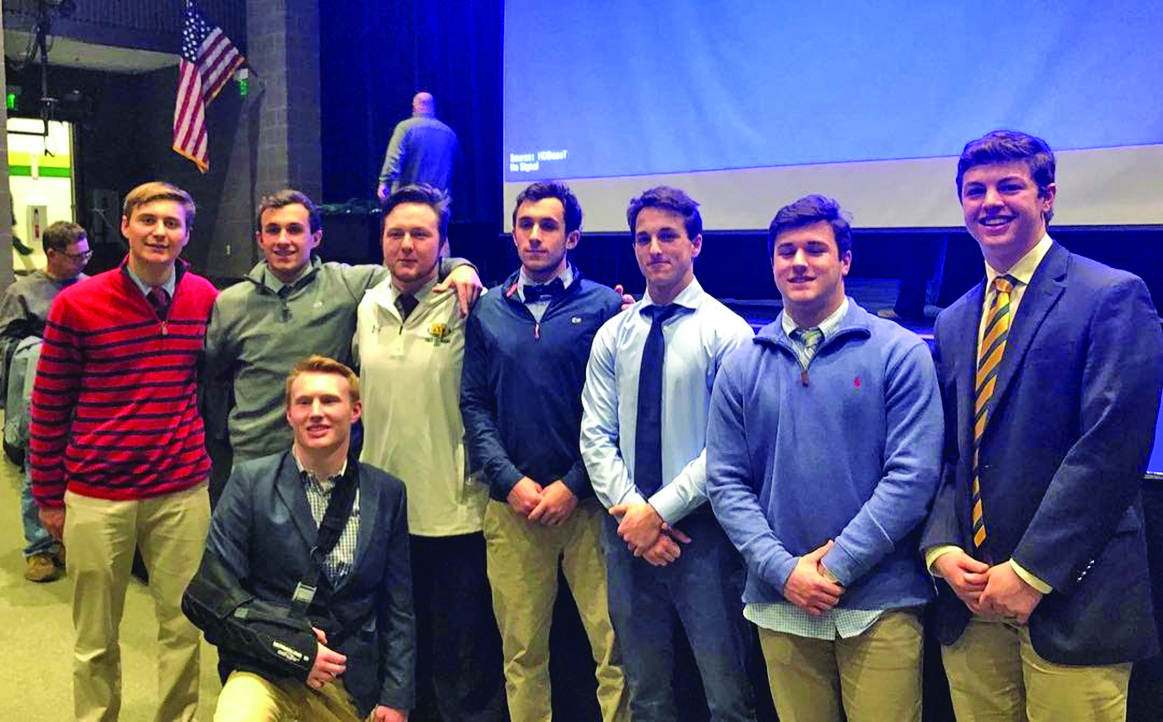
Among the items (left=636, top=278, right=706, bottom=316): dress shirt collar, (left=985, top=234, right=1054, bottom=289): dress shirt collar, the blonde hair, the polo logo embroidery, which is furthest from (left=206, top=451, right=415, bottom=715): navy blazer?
(left=985, top=234, right=1054, bottom=289): dress shirt collar

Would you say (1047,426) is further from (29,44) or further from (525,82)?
(29,44)

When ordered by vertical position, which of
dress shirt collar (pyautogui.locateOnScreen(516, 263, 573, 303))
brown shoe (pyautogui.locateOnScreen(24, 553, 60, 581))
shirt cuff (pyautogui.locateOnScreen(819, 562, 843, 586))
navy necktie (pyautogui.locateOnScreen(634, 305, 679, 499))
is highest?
dress shirt collar (pyautogui.locateOnScreen(516, 263, 573, 303))

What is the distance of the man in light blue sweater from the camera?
5.43 feet

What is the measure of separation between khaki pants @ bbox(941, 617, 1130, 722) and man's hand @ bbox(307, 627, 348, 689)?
125 centimetres

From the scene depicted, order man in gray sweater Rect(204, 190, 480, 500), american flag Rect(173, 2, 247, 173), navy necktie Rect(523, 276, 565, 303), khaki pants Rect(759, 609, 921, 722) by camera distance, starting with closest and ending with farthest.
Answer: khaki pants Rect(759, 609, 921, 722)
navy necktie Rect(523, 276, 565, 303)
man in gray sweater Rect(204, 190, 480, 500)
american flag Rect(173, 2, 247, 173)

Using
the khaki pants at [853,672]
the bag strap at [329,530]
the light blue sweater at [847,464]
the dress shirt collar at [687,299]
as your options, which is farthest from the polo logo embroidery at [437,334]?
the khaki pants at [853,672]

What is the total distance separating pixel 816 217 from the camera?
1755 mm

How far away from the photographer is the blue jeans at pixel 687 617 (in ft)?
6.31

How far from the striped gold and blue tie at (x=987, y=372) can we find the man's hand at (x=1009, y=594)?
0.09 metres

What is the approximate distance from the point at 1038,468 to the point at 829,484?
1.18ft

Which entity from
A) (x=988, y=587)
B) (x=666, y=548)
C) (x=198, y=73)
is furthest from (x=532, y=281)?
(x=198, y=73)

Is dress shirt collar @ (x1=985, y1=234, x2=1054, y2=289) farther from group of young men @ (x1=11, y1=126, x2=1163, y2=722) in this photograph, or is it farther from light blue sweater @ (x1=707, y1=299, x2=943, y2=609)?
light blue sweater @ (x1=707, y1=299, x2=943, y2=609)

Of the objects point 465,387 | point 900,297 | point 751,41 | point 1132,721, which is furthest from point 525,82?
point 1132,721

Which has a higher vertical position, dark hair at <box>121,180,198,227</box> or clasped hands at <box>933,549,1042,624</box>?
dark hair at <box>121,180,198,227</box>
